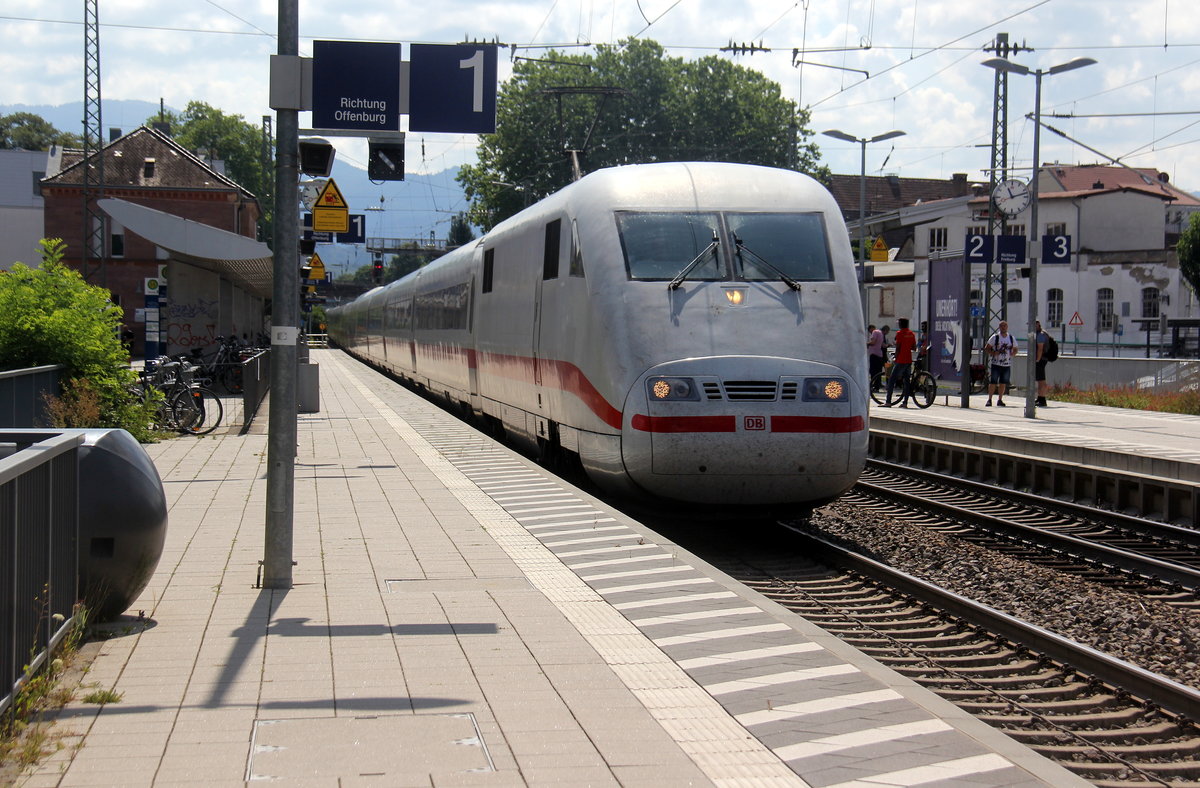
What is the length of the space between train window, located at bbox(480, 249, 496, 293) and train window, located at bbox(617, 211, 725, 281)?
6.44 metres

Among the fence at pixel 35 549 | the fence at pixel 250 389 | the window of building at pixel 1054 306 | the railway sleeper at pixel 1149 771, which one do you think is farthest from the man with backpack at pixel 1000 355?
the window of building at pixel 1054 306

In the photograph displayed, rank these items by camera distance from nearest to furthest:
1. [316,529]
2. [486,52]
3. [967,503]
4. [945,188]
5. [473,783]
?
[473,783], [486,52], [316,529], [967,503], [945,188]

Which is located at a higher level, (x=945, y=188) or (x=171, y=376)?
(x=945, y=188)

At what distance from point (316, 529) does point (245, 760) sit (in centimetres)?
558

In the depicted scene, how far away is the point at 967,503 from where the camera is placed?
14859mm

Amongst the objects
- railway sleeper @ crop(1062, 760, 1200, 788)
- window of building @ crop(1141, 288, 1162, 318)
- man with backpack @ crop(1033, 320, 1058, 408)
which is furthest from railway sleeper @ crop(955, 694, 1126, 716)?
window of building @ crop(1141, 288, 1162, 318)

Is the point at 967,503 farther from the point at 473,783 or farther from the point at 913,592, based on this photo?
the point at 473,783

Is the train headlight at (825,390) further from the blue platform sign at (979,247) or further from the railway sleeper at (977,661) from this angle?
the blue platform sign at (979,247)

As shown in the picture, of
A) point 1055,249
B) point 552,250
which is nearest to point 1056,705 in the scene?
point 552,250

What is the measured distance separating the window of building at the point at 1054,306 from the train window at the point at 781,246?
1942 inches

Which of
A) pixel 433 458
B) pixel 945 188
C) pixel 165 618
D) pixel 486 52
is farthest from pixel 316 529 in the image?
pixel 945 188

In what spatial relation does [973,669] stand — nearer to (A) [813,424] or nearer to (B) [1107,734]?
(B) [1107,734]

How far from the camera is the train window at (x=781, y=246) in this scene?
11.1 m

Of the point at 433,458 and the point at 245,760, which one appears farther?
the point at 433,458
